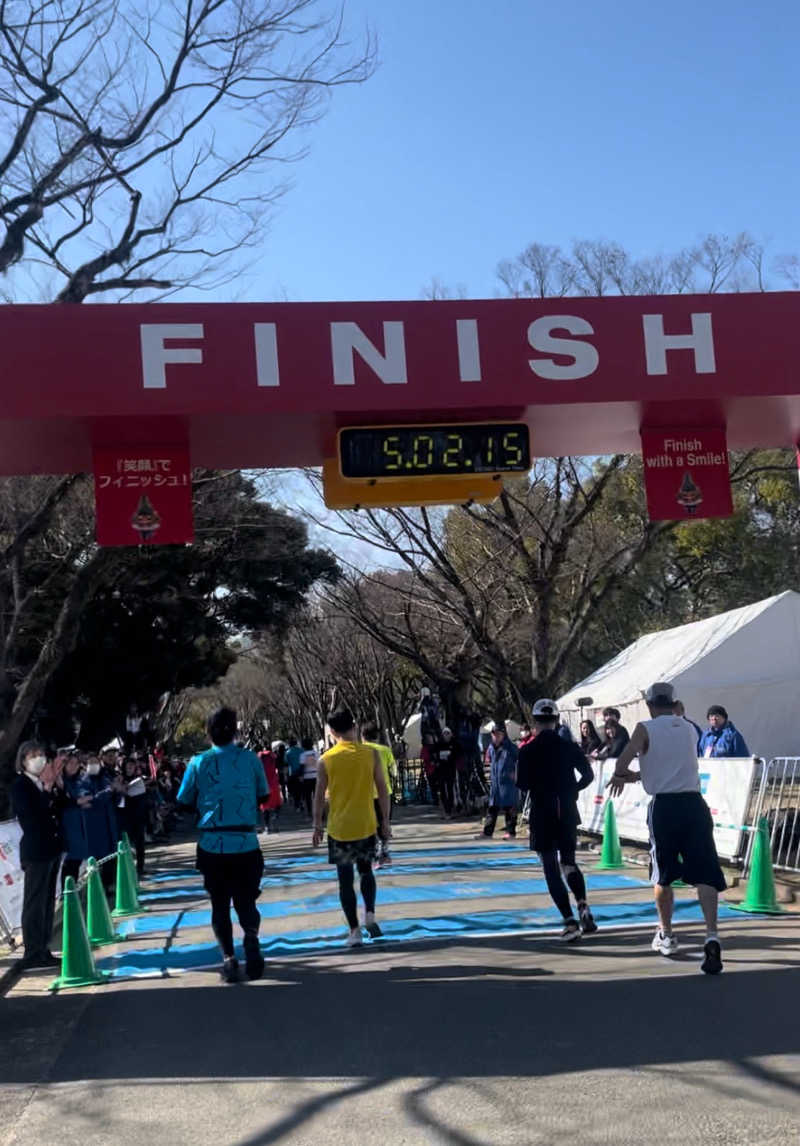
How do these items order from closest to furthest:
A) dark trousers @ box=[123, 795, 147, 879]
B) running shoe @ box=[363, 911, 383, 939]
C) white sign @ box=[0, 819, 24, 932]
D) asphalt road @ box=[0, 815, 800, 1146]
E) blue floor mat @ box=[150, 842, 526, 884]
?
asphalt road @ box=[0, 815, 800, 1146], running shoe @ box=[363, 911, 383, 939], white sign @ box=[0, 819, 24, 932], blue floor mat @ box=[150, 842, 526, 884], dark trousers @ box=[123, 795, 147, 879]

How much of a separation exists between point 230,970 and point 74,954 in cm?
124

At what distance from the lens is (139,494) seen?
1138 centimetres

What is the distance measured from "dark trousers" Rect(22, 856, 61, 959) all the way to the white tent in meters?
14.2

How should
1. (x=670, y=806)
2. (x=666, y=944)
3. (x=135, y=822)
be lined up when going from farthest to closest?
(x=135, y=822)
(x=666, y=944)
(x=670, y=806)

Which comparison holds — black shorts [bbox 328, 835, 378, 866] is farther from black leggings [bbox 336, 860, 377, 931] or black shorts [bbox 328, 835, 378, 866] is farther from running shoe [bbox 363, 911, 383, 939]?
running shoe [bbox 363, 911, 383, 939]

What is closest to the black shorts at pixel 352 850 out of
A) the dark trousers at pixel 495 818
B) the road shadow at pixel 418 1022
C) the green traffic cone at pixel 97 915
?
the road shadow at pixel 418 1022

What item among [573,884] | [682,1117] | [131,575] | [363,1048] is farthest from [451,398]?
[131,575]

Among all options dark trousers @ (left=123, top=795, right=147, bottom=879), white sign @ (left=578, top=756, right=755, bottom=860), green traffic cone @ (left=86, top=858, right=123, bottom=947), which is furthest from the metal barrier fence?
dark trousers @ (left=123, top=795, right=147, bottom=879)

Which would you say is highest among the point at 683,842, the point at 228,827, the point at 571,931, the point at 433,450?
the point at 433,450

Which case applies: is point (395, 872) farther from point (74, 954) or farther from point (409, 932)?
point (74, 954)

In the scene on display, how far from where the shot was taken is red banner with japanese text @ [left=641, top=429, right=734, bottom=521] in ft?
39.6

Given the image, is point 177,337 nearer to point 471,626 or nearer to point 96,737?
point 471,626

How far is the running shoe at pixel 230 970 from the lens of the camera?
859cm

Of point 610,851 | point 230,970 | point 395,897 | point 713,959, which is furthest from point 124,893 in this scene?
point 713,959
